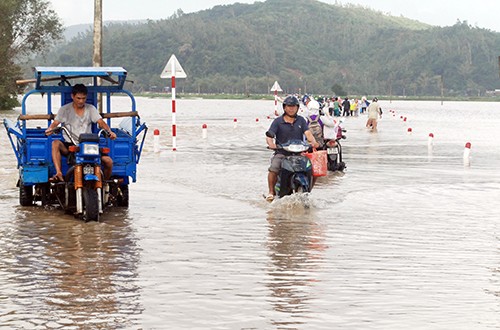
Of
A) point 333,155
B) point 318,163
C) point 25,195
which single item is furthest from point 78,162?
point 333,155

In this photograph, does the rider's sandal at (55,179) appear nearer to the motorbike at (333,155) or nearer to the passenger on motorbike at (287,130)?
the passenger on motorbike at (287,130)

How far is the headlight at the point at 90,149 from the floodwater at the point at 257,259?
2.80ft

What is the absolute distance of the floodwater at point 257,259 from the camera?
6.89 meters

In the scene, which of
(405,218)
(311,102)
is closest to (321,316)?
(405,218)

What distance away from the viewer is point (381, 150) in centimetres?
2914

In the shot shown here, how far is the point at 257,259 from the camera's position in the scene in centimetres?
927

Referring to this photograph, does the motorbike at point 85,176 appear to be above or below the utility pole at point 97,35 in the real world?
below

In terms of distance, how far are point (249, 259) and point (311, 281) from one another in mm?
1222

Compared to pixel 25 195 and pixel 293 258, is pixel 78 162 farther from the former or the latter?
pixel 293 258

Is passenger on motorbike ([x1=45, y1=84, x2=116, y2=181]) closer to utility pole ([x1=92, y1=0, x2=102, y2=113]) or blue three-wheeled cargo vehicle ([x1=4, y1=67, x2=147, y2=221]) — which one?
blue three-wheeled cargo vehicle ([x1=4, y1=67, x2=147, y2=221])

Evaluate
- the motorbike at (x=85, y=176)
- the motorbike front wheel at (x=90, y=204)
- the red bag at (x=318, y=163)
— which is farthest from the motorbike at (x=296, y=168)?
the motorbike front wheel at (x=90, y=204)

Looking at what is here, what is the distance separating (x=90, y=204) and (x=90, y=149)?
66cm

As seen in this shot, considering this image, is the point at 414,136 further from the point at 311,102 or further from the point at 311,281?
the point at 311,281

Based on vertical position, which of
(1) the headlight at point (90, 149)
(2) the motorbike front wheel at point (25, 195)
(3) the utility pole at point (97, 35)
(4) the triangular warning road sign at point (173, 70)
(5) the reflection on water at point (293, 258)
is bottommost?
(5) the reflection on water at point (293, 258)
